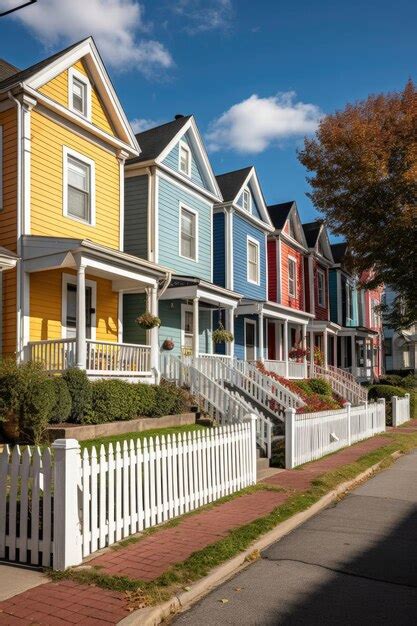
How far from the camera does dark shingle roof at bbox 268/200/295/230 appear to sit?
94.2 feet

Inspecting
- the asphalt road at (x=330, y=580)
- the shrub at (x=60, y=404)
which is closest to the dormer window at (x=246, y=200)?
the shrub at (x=60, y=404)

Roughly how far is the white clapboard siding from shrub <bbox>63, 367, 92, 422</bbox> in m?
3.37

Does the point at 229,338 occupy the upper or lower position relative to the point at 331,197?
lower

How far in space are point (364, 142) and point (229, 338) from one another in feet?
34.6

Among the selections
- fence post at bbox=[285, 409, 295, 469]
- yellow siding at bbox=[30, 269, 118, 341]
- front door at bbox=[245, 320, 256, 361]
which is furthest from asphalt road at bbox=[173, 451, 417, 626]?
front door at bbox=[245, 320, 256, 361]

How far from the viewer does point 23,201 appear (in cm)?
1359

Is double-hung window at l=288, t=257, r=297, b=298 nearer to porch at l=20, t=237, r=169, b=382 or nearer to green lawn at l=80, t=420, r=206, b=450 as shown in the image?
porch at l=20, t=237, r=169, b=382

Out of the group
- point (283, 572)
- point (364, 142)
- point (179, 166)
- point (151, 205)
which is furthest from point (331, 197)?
point (283, 572)

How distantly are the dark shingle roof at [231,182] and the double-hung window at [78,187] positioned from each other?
821 cm

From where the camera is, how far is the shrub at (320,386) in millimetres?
24034

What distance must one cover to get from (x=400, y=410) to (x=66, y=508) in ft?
62.4

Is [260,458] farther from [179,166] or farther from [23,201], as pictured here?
[179,166]

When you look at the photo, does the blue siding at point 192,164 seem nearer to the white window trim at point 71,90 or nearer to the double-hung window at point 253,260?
the white window trim at point 71,90

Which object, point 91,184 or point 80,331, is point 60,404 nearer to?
point 80,331
